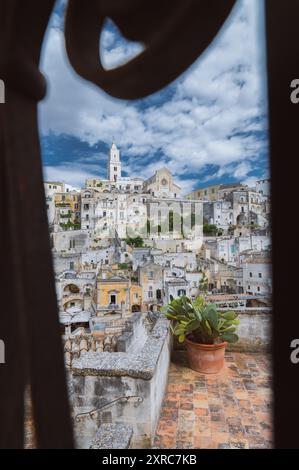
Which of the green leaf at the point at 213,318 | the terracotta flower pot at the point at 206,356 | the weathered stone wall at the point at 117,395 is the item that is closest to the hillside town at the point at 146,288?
the weathered stone wall at the point at 117,395

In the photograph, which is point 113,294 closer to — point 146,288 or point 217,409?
point 146,288

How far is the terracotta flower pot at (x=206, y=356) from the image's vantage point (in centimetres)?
262

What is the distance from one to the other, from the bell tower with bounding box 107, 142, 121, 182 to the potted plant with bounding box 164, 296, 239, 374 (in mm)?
44567

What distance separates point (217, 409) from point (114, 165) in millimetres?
46706

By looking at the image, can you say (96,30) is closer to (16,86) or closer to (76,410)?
(16,86)

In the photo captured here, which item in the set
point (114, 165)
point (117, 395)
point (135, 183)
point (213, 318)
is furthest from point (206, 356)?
point (114, 165)

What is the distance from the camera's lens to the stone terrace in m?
1.91

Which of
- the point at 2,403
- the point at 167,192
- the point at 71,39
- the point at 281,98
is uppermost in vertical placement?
the point at 167,192

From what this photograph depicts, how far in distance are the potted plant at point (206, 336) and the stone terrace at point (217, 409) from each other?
0.12 m

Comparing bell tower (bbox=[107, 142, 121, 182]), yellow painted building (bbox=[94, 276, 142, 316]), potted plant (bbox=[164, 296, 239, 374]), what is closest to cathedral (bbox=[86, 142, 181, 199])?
bell tower (bbox=[107, 142, 121, 182])

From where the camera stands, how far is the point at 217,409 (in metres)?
2.22

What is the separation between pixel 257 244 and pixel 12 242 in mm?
27580

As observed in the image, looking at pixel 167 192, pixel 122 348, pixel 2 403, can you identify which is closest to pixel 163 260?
pixel 167 192

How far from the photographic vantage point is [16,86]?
0.40 metres
